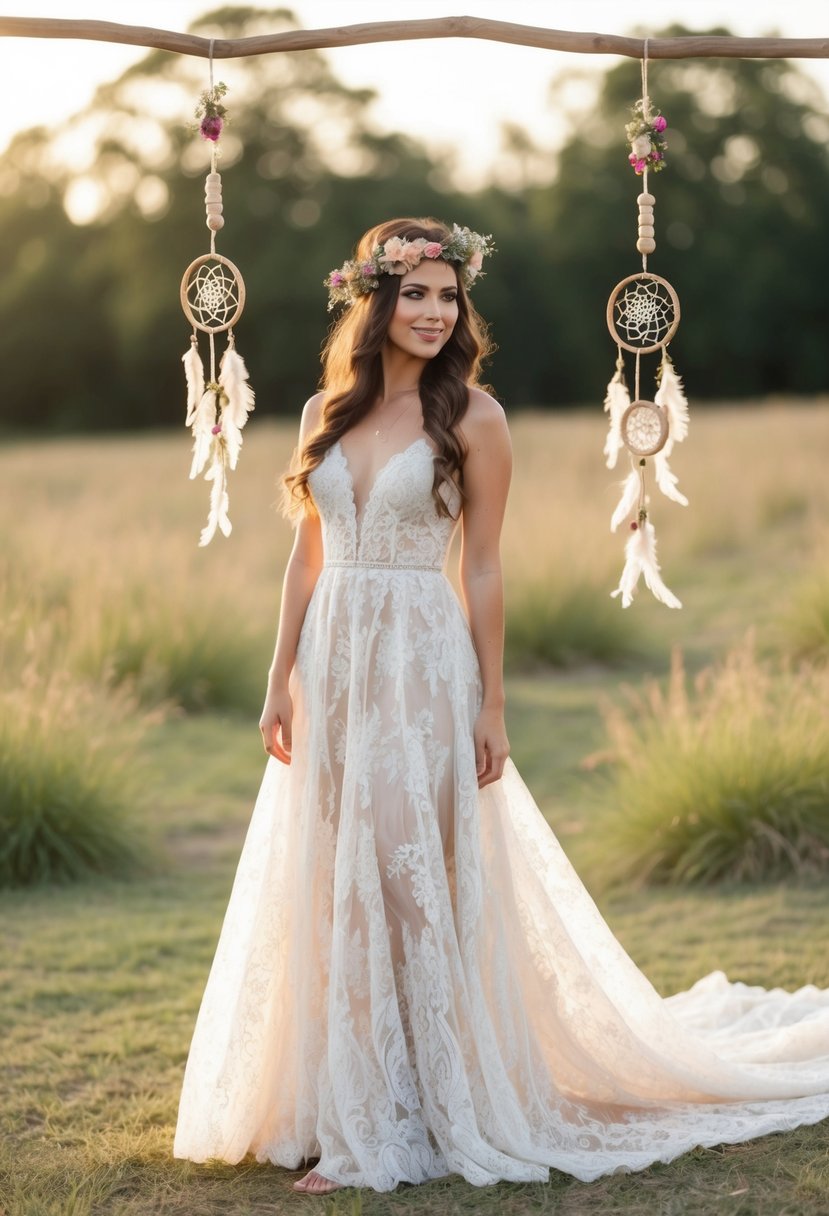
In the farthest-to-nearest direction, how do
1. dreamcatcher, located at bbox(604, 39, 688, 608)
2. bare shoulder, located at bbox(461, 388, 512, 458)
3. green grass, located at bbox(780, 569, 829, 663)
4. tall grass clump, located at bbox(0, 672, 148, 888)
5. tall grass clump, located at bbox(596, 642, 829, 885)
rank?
green grass, located at bbox(780, 569, 829, 663)
tall grass clump, located at bbox(0, 672, 148, 888)
tall grass clump, located at bbox(596, 642, 829, 885)
dreamcatcher, located at bbox(604, 39, 688, 608)
bare shoulder, located at bbox(461, 388, 512, 458)

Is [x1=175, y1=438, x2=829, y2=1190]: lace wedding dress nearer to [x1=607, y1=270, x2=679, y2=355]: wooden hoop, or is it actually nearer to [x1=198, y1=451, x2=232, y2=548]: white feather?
[x1=198, y1=451, x2=232, y2=548]: white feather

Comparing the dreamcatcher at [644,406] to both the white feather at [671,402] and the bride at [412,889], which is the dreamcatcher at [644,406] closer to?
the white feather at [671,402]

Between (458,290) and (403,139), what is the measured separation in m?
31.1

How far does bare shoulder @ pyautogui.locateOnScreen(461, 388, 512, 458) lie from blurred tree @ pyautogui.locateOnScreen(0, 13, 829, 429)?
89.9 ft

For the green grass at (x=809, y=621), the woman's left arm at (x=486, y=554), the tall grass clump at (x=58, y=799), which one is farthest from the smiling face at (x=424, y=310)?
the green grass at (x=809, y=621)

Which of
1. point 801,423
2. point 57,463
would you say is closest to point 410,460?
point 801,423

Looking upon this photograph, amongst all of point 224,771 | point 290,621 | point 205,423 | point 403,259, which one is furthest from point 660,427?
point 224,771

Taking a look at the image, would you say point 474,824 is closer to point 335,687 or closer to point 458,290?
point 335,687

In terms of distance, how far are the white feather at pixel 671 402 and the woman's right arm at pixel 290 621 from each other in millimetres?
875

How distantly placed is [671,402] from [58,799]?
3.87 meters

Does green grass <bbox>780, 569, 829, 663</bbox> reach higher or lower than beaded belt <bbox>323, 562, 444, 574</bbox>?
lower

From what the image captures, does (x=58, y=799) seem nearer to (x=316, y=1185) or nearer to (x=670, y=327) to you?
(x=316, y=1185)

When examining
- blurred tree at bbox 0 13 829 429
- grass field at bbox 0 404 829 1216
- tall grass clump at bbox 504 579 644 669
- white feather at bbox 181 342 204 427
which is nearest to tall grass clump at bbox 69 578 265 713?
grass field at bbox 0 404 829 1216

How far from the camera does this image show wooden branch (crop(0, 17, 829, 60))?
3.42 m
